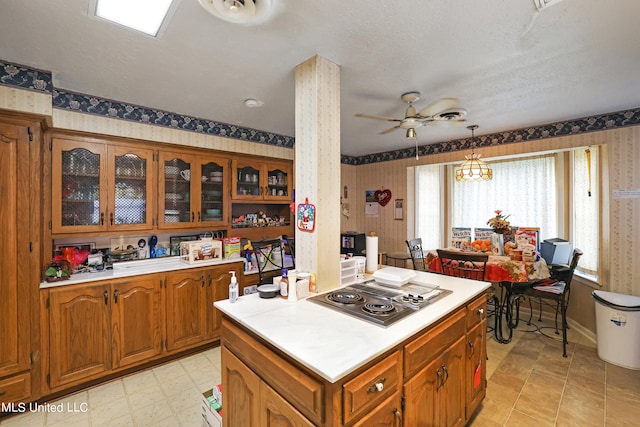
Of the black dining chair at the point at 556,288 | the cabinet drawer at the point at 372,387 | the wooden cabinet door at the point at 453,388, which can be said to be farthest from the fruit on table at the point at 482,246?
the cabinet drawer at the point at 372,387

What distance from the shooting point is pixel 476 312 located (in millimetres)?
1835

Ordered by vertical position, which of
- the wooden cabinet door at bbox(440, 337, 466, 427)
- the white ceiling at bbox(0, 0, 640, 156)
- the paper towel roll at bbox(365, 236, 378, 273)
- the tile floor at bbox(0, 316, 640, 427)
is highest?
the white ceiling at bbox(0, 0, 640, 156)

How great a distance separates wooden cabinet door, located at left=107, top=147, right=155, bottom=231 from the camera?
255 cm

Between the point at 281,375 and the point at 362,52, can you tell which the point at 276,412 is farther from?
the point at 362,52

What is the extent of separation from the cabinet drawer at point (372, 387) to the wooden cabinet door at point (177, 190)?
102 inches

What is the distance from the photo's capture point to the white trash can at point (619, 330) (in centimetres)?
251

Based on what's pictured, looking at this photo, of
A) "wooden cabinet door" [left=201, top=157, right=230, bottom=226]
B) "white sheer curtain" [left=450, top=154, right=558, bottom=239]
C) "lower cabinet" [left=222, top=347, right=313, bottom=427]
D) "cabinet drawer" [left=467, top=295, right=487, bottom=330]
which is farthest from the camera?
"white sheer curtain" [left=450, top=154, right=558, bottom=239]

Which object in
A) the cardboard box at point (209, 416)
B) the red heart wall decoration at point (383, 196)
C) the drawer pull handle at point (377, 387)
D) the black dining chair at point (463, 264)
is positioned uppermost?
the red heart wall decoration at point (383, 196)

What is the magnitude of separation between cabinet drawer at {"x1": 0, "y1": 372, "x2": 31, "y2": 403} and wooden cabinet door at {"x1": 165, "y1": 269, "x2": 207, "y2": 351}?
932 mm

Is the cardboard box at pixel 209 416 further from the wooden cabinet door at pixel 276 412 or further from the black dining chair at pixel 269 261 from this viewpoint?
the black dining chair at pixel 269 261

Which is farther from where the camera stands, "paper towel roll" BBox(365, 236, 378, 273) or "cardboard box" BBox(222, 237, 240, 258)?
"cardboard box" BBox(222, 237, 240, 258)

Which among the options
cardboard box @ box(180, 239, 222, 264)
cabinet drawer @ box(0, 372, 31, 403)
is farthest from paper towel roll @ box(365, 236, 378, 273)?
cabinet drawer @ box(0, 372, 31, 403)

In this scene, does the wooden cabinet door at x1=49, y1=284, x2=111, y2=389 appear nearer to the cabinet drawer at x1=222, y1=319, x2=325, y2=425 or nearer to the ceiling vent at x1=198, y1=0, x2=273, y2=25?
the cabinet drawer at x1=222, y1=319, x2=325, y2=425

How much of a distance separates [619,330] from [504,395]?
4.70ft
